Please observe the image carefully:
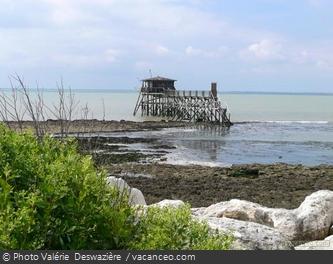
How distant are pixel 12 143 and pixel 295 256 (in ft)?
7.57

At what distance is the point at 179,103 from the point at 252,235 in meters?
57.0

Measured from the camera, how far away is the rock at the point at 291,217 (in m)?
A: 10.8

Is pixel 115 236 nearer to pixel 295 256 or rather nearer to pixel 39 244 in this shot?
pixel 39 244

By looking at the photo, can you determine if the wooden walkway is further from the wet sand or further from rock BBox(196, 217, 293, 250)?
rock BBox(196, 217, 293, 250)

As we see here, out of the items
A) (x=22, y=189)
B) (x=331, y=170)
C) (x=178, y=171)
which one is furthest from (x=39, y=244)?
(x=331, y=170)

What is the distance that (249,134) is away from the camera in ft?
160

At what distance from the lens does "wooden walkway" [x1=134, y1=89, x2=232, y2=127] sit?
58.3m

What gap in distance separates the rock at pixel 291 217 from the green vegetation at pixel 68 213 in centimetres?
620

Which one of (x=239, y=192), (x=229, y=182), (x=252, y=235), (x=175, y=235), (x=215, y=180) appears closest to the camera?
(x=175, y=235)

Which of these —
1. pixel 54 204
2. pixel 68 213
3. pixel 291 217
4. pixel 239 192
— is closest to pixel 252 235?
pixel 68 213

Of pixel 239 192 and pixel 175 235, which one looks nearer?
pixel 175 235

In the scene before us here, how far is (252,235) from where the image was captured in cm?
591

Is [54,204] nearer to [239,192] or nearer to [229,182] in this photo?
[239,192]

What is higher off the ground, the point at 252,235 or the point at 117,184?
the point at 117,184
